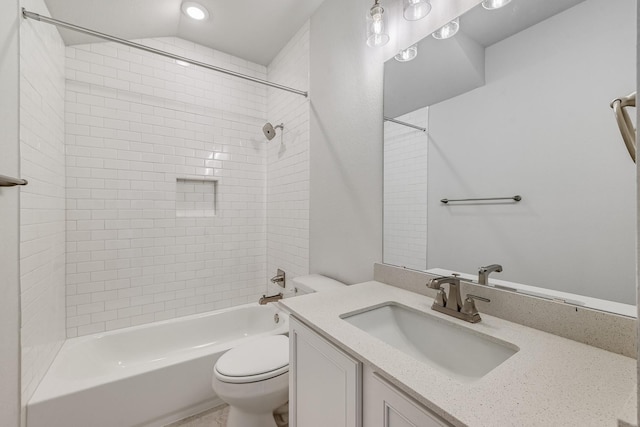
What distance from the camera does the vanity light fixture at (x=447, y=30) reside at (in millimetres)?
1147

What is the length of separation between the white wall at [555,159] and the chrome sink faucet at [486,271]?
2 cm

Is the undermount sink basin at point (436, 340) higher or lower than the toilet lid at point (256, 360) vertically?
higher

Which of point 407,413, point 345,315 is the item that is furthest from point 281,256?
point 407,413

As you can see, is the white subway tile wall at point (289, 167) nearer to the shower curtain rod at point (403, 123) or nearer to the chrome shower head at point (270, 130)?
the chrome shower head at point (270, 130)

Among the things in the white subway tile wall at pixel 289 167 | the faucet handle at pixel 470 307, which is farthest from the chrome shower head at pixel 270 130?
the faucet handle at pixel 470 307

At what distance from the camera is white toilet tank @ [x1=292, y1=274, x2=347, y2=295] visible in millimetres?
1710

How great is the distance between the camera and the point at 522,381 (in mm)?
610

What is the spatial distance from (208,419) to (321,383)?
51.6 inches

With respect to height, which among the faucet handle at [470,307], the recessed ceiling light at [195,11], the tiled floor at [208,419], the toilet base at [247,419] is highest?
the recessed ceiling light at [195,11]

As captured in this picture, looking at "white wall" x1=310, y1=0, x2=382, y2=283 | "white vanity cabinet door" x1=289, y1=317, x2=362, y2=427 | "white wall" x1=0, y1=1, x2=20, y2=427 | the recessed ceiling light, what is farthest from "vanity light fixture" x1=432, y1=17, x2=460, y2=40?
"white wall" x1=0, y1=1, x2=20, y2=427

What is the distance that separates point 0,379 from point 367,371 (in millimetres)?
1421

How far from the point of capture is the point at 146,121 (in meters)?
2.23

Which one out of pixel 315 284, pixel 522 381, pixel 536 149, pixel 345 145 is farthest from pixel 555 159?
pixel 315 284

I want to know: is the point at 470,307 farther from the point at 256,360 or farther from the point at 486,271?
the point at 256,360
